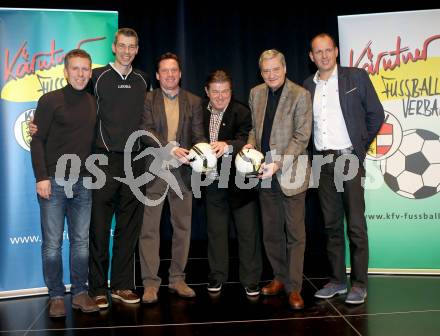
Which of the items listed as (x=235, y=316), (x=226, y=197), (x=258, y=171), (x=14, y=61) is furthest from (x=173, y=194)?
(x=14, y=61)

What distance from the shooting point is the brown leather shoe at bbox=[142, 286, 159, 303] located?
360 cm

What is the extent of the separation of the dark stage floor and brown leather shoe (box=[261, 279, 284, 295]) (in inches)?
2.6

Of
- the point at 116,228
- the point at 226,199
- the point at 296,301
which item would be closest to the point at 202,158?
the point at 226,199

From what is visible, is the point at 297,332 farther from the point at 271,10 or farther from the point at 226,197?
the point at 271,10

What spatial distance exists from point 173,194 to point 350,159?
1321 millimetres

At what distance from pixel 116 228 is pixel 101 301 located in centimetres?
53

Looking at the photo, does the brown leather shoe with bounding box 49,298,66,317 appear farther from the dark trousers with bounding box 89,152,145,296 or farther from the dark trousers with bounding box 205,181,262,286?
the dark trousers with bounding box 205,181,262,286

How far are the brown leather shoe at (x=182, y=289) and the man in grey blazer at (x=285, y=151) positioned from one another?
73 cm

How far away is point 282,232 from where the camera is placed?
12.1 ft

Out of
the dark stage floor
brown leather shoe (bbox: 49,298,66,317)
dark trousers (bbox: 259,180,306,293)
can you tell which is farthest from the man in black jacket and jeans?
brown leather shoe (bbox: 49,298,66,317)

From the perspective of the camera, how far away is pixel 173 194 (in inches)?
144

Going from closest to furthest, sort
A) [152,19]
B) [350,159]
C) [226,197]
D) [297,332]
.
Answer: [297,332]
[350,159]
[226,197]
[152,19]

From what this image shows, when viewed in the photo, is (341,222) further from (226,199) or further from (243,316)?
(243,316)

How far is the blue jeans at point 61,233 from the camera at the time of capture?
330 cm
